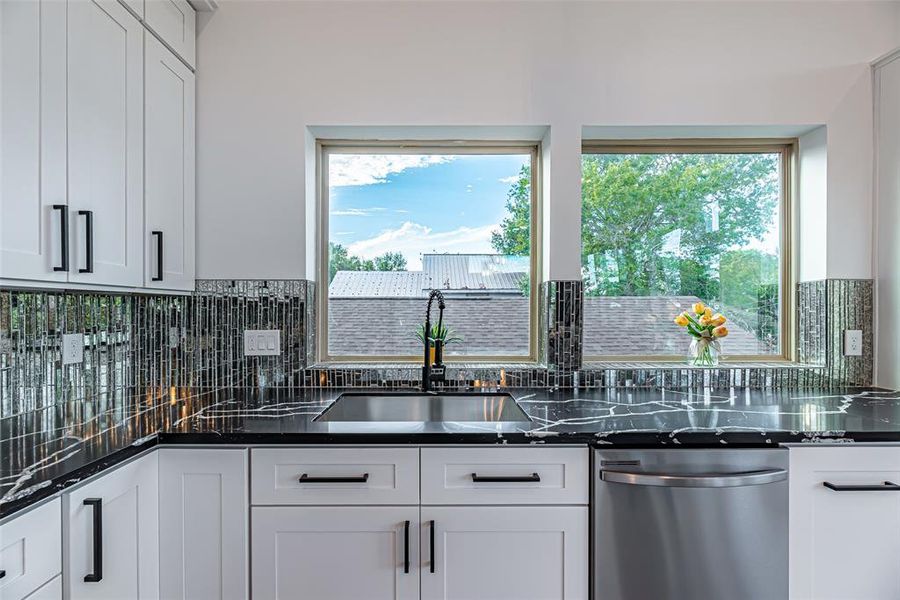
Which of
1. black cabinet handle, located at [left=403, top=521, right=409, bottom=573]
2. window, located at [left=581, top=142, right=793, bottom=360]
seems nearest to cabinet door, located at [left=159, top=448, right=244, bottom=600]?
black cabinet handle, located at [left=403, top=521, right=409, bottom=573]

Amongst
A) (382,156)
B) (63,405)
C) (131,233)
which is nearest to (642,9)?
(382,156)

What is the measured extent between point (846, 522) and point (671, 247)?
1.21 meters

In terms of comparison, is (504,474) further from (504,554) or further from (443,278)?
(443,278)

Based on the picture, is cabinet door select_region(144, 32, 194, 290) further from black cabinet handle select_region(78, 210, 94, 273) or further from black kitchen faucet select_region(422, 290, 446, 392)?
black kitchen faucet select_region(422, 290, 446, 392)

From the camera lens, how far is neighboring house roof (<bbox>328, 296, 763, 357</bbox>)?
2.29 m

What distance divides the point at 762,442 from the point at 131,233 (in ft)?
6.45

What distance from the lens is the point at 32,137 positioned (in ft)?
4.00

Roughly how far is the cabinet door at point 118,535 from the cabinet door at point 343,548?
273mm

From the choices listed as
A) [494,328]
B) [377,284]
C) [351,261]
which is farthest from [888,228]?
[351,261]

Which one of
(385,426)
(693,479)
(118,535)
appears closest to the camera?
(118,535)

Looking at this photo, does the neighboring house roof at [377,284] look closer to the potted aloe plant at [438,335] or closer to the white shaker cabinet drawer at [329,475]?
the potted aloe plant at [438,335]

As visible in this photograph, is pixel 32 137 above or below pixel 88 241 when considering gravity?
above

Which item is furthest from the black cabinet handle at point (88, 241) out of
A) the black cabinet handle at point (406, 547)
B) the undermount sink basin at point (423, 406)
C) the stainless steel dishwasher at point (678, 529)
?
the stainless steel dishwasher at point (678, 529)

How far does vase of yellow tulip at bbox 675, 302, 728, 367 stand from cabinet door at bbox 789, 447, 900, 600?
2.40ft
